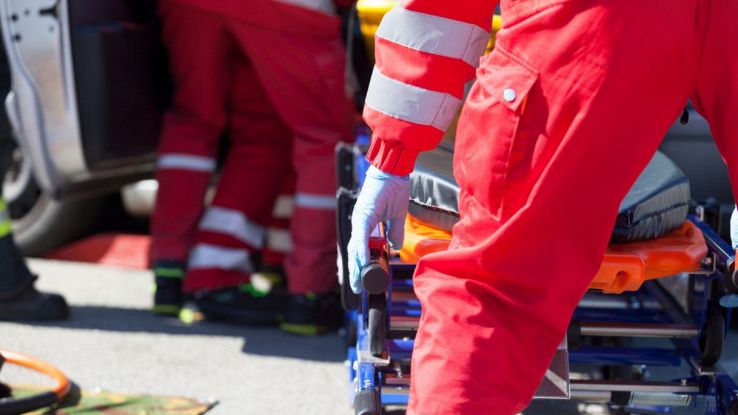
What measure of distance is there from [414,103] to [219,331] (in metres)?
1.97

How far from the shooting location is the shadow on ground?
351 centimetres

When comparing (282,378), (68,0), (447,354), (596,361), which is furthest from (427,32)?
(68,0)

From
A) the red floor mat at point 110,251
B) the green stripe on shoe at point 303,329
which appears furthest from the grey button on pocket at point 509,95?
the red floor mat at point 110,251

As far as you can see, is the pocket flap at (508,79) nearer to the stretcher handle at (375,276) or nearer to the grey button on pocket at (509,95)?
the grey button on pocket at (509,95)

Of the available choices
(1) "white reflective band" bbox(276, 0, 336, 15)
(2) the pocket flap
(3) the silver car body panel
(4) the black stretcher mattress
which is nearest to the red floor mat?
(3) the silver car body panel

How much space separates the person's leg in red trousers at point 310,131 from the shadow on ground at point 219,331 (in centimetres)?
8

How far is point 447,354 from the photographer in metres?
1.83

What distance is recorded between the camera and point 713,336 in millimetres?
2387

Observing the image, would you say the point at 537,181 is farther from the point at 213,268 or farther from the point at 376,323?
the point at 213,268

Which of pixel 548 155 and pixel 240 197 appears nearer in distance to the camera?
pixel 548 155

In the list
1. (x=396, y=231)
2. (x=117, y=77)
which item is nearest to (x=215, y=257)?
(x=117, y=77)

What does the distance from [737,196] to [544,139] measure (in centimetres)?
38

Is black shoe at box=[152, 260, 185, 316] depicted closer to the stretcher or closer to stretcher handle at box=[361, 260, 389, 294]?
the stretcher

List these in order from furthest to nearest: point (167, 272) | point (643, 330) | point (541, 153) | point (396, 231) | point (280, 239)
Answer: point (280, 239) < point (167, 272) < point (643, 330) < point (396, 231) < point (541, 153)
